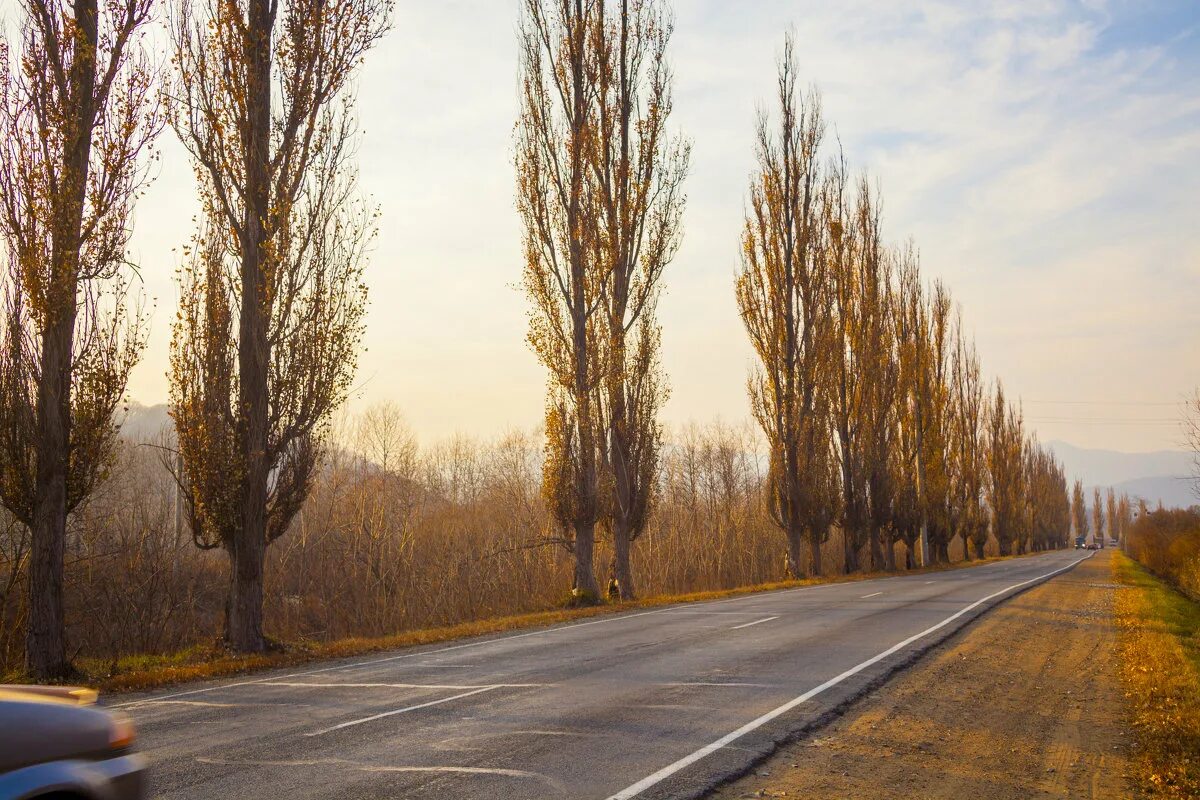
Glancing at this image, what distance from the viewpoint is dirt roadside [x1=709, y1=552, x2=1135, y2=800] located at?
22.2ft

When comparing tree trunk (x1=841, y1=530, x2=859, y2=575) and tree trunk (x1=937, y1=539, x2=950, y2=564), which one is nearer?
tree trunk (x1=841, y1=530, x2=859, y2=575)

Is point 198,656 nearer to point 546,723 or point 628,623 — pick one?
point 628,623

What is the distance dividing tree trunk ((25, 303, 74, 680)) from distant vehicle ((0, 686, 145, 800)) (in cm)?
926

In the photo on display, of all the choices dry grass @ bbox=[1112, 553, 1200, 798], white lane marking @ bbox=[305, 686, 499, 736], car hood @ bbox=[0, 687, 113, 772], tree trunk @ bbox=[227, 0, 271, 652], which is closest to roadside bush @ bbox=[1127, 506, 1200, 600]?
dry grass @ bbox=[1112, 553, 1200, 798]

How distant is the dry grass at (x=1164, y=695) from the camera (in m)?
7.11

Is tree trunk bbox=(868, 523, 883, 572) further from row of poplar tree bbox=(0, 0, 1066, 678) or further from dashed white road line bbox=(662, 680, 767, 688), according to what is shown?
dashed white road line bbox=(662, 680, 767, 688)

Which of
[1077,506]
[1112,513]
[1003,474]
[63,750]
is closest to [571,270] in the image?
[63,750]

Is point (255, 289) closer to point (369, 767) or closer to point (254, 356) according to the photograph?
point (254, 356)

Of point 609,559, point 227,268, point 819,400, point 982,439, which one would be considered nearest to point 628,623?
point 227,268

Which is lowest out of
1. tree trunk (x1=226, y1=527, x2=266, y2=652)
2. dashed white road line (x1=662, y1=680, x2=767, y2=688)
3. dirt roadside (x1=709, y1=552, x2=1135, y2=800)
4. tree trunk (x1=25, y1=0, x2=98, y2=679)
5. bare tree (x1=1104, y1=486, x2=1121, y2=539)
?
bare tree (x1=1104, y1=486, x2=1121, y2=539)

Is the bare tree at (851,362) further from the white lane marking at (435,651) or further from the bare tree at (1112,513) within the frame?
Answer: the bare tree at (1112,513)

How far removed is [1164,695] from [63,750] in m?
10.6

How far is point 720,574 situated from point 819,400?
7.63 m

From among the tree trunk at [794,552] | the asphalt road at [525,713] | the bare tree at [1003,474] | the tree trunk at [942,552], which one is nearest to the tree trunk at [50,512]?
the asphalt road at [525,713]
